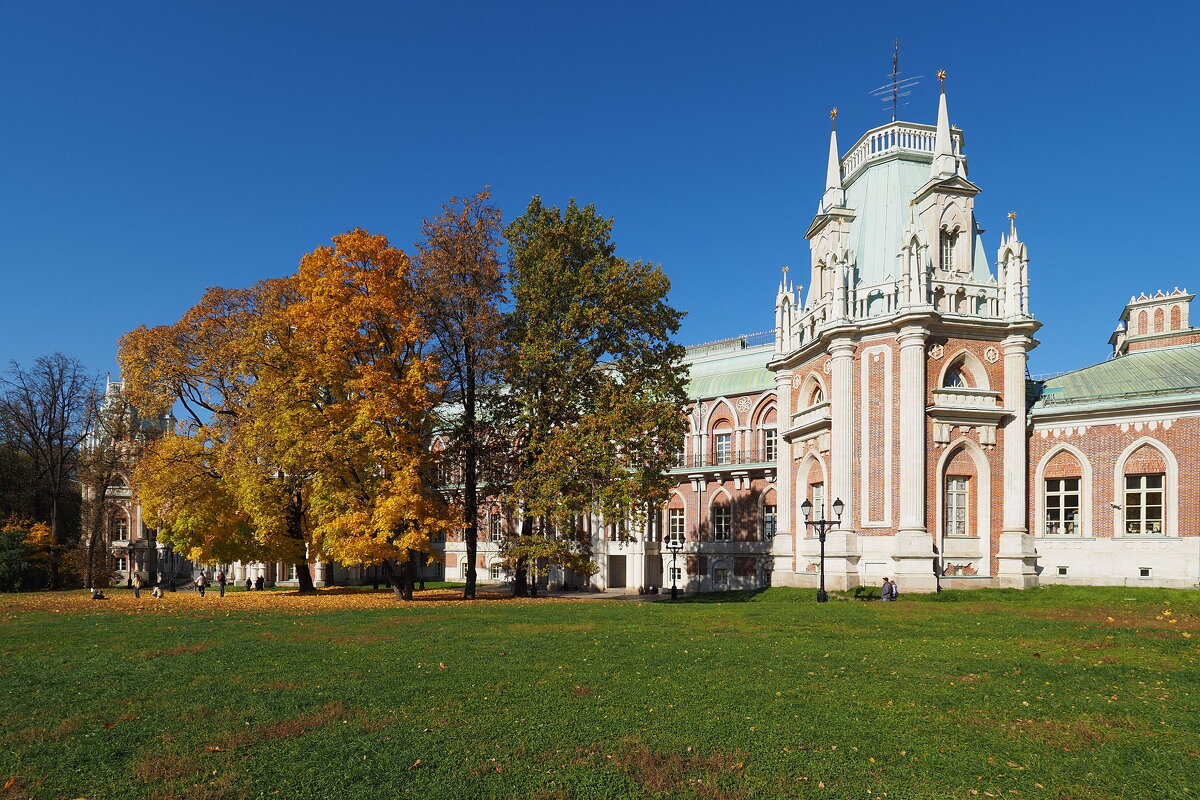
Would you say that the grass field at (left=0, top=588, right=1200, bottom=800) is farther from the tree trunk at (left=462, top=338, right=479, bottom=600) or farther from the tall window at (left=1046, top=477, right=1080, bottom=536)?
the tall window at (left=1046, top=477, right=1080, bottom=536)

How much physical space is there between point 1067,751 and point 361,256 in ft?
81.4

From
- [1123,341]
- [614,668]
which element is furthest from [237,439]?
[1123,341]

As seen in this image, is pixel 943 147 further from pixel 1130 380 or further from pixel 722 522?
pixel 722 522

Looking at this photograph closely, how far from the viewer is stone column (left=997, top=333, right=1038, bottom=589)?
94.0ft

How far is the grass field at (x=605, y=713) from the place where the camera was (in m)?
7.54

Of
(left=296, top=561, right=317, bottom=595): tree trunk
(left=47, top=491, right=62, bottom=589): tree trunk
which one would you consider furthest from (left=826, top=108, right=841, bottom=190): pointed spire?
(left=47, top=491, right=62, bottom=589): tree trunk

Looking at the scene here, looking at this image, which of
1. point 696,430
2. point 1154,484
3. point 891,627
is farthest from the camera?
point 696,430

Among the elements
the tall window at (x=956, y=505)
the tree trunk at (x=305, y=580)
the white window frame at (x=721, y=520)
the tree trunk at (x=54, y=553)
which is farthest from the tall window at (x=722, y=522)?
the tree trunk at (x=54, y=553)

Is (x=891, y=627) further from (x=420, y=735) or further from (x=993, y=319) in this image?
(x=993, y=319)

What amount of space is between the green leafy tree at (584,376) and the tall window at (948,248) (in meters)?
10.2

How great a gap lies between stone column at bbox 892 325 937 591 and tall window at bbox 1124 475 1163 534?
21.7ft

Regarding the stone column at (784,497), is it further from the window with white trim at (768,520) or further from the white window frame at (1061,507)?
the white window frame at (1061,507)

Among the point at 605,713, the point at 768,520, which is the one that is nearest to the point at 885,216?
the point at 768,520

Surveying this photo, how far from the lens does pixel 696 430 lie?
51.2 m
